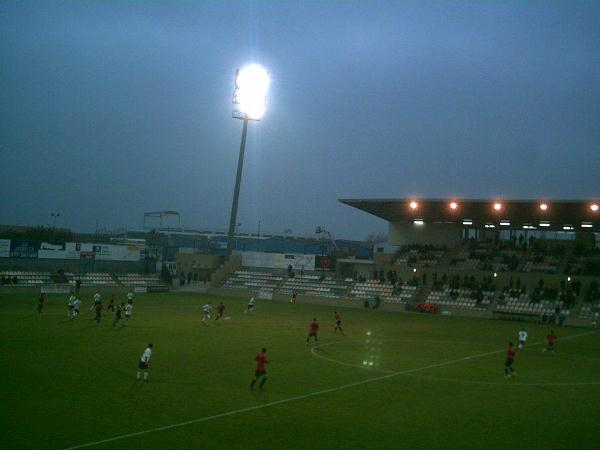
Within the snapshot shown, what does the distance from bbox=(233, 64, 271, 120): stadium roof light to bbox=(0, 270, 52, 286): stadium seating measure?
26351 millimetres

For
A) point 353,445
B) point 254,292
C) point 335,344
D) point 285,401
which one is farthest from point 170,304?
point 353,445

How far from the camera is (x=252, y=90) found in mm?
68312

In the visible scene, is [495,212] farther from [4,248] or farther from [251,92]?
[4,248]

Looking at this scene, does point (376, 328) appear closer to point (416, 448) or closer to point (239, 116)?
point (416, 448)

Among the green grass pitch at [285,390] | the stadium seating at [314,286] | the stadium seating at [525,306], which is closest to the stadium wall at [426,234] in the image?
the stadium seating at [314,286]

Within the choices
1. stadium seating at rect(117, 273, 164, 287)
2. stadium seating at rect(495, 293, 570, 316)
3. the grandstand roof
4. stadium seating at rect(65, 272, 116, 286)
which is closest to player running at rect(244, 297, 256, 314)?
the grandstand roof

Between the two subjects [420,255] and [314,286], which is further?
[314,286]

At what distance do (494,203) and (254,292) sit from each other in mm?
27760

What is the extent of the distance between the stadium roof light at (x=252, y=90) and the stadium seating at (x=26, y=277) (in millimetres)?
26351

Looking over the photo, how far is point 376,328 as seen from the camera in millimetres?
42594

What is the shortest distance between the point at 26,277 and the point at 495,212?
155ft

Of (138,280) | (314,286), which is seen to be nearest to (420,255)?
(314,286)

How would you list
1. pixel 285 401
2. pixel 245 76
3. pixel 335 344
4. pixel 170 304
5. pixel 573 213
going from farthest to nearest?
1. pixel 245 76
2. pixel 573 213
3. pixel 170 304
4. pixel 335 344
5. pixel 285 401

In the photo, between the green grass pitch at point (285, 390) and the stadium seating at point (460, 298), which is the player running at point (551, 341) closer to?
the green grass pitch at point (285, 390)
